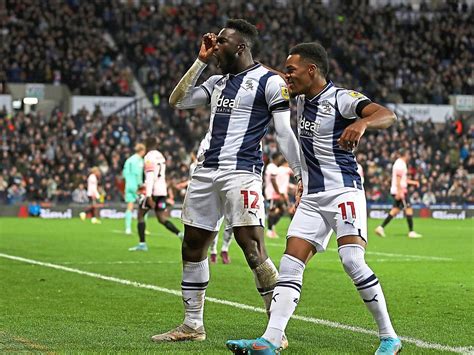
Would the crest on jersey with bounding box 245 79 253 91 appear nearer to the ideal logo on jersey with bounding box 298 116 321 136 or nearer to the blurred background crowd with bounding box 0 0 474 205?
the ideal logo on jersey with bounding box 298 116 321 136

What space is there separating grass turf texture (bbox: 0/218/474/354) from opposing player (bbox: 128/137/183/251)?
58cm

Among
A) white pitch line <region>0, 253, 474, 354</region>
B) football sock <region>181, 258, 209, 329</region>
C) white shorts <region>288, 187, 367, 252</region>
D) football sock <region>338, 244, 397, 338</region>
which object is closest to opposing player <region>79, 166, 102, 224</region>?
white pitch line <region>0, 253, 474, 354</region>

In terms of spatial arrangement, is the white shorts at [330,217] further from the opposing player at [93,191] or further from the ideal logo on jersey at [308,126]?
the opposing player at [93,191]

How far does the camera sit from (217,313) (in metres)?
10.3

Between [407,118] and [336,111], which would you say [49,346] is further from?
[407,118]

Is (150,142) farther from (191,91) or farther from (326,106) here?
(326,106)

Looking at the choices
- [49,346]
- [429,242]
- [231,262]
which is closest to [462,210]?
[429,242]

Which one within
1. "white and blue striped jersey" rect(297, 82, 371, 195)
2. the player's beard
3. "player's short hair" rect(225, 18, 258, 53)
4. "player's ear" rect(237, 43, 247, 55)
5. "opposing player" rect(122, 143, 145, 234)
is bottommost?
"opposing player" rect(122, 143, 145, 234)

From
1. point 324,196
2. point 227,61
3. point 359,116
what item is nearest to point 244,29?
point 227,61

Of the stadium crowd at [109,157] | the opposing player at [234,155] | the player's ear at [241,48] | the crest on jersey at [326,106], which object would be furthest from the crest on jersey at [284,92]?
the stadium crowd at [109,157]

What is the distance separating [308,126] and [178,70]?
38716 mm

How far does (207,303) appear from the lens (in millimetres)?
11156

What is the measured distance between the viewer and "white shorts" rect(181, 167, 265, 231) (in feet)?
27.3

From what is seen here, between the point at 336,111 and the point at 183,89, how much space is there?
159cm
